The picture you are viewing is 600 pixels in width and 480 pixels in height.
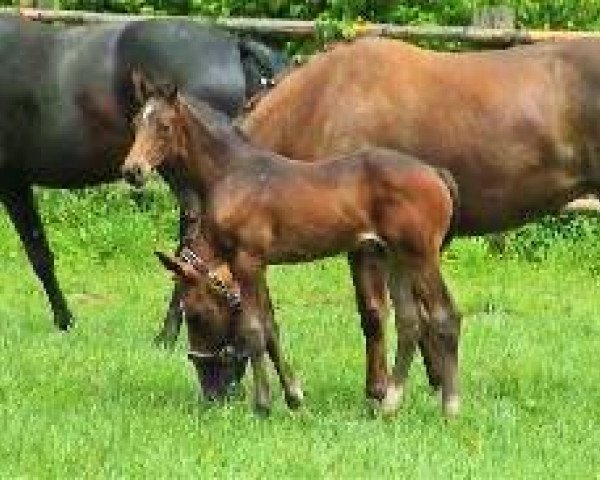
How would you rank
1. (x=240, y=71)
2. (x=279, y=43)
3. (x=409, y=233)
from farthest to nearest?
(x=279, y=43) < (x=240, y=71) < (x=409, y=233)

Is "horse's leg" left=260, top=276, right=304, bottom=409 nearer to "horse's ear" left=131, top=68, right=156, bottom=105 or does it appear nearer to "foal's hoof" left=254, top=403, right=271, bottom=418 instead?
"foal's hoof" left=254, top=403, right=271, bottom=418

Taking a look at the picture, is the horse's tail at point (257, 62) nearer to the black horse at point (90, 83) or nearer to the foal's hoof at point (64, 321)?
the black horse at point (90, 83)

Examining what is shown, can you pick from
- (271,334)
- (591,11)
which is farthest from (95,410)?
(591,11)

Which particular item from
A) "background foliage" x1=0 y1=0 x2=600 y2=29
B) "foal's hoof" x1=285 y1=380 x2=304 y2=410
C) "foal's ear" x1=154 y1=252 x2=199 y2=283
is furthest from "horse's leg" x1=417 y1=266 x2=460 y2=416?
"background foliage" x1=0 y1=0 x2=600 y2=29

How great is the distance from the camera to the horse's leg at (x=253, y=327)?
7.51 metres

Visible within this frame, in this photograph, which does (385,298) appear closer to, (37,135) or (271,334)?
(271,334)

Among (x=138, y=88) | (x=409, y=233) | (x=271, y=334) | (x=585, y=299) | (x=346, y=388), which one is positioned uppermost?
(x=138, y=88)

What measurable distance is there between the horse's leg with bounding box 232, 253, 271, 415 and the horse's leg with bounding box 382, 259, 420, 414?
55 centimetres

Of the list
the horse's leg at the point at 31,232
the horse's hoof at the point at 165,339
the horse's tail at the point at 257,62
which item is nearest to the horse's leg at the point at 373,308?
the horse's hoof at the point at 165,339

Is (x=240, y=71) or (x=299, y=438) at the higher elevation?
(x=240, y=71)

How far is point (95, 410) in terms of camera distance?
768 cm

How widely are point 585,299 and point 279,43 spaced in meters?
4.07

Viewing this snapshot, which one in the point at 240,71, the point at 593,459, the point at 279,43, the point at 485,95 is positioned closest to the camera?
the point at 593,459

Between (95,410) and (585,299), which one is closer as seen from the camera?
(95,410)
